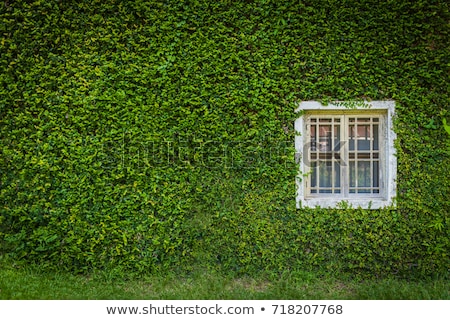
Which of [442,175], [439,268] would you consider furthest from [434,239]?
[442,175]

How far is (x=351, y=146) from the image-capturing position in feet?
15.2

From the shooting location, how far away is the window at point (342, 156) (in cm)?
450

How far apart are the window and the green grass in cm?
102

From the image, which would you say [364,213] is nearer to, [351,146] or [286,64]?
[351,146]

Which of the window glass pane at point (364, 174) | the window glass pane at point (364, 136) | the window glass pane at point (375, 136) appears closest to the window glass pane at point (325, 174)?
the window glass pane at point (364, 174)

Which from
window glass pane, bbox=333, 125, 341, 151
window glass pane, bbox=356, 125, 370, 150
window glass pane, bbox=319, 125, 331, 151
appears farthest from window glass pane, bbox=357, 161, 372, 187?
window glass pane, bbox=319, 125, 331, 151

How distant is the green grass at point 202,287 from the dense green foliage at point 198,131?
0.17 meters

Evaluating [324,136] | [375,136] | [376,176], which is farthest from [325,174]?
[375,136]

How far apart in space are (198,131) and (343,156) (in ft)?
6.48

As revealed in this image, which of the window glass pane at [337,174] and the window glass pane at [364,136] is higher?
the window glass pane at [364,136]

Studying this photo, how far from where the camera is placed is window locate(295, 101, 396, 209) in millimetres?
4500

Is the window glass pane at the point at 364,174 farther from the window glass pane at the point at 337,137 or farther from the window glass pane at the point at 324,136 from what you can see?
the window glass pane at the point at 324,136

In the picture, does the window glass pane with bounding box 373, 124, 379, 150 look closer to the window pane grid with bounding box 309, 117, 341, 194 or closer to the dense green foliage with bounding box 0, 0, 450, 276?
the dense green foliage with bounding box 0, 0, 450, 276

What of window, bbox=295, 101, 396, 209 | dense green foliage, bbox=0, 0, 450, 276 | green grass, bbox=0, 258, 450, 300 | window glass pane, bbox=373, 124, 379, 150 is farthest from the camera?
window glass pane, bbox=373, 124, 379, 150
